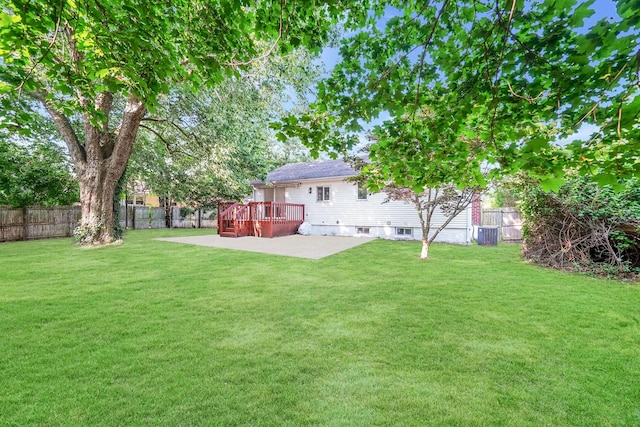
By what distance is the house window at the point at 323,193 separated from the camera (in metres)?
15.7

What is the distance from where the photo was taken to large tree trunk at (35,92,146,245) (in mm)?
9938

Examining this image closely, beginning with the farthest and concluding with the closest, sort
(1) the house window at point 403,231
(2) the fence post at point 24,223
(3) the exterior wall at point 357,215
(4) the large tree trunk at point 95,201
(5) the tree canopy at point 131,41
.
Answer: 1. (1) the house window at point 403,231
2. (3) the exterior wall at point 357,215
3. (2) the fence post at point 24,223
4. (4) the large tree trunk at point 95,201
5. (5) the tree canopy at point 131,41

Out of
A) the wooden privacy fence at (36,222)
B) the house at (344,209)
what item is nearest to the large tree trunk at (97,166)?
the wooden privacy fence at (36,222)

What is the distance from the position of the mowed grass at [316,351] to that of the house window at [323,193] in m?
10.0

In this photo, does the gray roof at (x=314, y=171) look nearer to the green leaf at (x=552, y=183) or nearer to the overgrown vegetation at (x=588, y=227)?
the overgrown vegetation at (x=588, y=227)

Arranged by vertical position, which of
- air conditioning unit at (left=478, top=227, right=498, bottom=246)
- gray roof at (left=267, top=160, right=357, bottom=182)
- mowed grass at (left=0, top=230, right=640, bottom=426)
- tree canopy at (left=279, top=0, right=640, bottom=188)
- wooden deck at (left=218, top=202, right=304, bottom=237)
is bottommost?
mowed grass at (left=0, top=230, right=640, bottom=426)

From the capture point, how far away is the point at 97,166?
10125mm

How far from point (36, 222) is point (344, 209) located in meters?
14.6

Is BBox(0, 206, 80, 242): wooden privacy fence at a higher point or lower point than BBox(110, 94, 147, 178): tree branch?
lower

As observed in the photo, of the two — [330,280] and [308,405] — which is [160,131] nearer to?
[330,280]

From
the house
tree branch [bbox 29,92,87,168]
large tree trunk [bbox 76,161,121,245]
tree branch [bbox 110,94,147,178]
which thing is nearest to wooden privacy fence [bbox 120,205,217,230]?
the house

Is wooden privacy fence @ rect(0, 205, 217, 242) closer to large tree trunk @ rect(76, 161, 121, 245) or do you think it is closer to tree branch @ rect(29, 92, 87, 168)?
large tree trunk @ rect(76, 161, 121, 245)

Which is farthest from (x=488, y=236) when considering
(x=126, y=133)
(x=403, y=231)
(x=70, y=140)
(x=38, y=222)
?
(x=38, y=222)

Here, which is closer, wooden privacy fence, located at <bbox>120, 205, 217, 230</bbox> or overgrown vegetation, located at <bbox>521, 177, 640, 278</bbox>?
overgrown vegetation, located at <bbox>521, 177, 640, 278</bbox>
